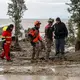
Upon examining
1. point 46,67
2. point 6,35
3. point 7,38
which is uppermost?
point 6,35

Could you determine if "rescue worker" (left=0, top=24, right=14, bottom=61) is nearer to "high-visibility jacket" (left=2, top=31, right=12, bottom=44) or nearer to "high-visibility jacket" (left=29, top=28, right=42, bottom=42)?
"high-visibility jacket" (left=2, top=31, right=12, bottom=44)

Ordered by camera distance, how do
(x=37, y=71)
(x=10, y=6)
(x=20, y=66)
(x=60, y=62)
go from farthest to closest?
1. (x=10, y=6)
2. (x=60, y=62)
3. (x=20, y=66)
4. (x=37, y=71)

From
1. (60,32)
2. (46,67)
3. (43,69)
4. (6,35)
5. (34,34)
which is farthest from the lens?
(60,32)

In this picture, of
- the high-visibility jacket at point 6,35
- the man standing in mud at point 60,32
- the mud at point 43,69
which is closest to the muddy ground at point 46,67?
the mud at point 43,69

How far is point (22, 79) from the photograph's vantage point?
9898 millimetres

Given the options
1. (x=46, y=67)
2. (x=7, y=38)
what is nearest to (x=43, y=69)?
(x=46, y=67)

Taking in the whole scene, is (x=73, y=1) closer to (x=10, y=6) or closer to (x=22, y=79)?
(x=10, y=6)

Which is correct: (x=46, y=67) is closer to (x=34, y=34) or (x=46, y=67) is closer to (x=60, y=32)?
(x=34, y=34)

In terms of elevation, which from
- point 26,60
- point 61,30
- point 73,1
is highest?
point 73,1

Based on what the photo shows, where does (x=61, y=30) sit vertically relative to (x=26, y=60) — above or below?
above

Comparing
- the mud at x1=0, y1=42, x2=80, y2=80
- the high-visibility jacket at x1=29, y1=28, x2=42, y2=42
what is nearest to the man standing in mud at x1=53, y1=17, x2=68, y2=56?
the mud at x1=0, y1=42, x2=80, y2=80

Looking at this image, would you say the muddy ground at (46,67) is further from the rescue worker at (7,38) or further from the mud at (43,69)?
the rescue worker at (7,38)

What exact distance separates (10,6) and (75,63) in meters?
9.95

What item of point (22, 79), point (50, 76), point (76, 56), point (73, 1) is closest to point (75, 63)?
point (76, 56)
